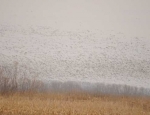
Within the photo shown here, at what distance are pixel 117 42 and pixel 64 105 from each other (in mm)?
3429

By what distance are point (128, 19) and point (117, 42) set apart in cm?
98

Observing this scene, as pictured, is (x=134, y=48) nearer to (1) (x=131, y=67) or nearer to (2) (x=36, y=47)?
(1) (x=131, y=67)

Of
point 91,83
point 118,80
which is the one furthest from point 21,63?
point 118,80

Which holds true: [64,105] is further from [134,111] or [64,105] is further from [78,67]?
[78,67]

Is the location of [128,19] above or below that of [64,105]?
above

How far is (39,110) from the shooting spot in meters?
5.88

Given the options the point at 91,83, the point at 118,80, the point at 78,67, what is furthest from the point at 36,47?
the point at 118,80

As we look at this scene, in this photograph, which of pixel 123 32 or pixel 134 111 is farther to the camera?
pixel 123 32

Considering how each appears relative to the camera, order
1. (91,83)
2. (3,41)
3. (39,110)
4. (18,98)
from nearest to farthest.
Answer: (39,110) → (18,98) → (91,83) → (3,41)

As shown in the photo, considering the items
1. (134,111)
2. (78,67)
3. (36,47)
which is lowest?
(134,111)

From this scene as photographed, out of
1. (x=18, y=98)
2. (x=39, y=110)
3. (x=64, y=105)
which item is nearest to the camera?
(x=39, y=110)

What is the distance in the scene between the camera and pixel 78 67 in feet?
27.5

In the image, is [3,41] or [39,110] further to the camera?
[3,41]

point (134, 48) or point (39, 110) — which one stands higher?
point (134, 48)
